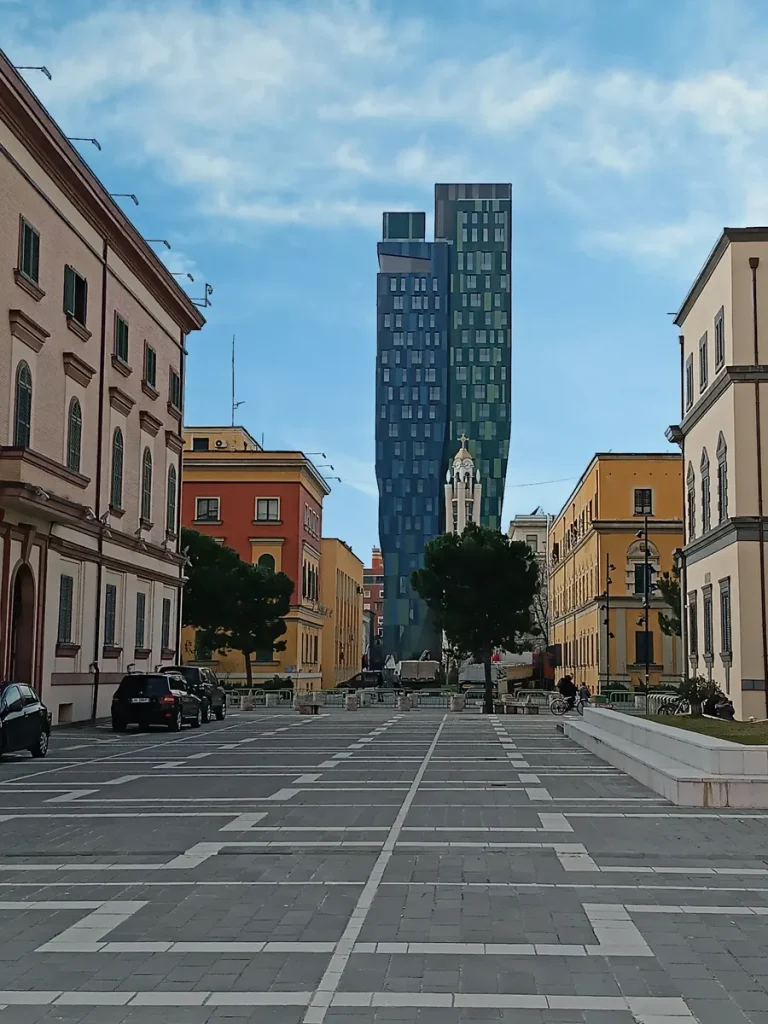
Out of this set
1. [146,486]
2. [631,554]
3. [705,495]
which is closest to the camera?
[705,495]

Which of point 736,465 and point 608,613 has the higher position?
point 736,465

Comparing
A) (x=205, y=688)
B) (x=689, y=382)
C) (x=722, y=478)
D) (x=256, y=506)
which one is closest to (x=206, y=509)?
(x=256, y=506)

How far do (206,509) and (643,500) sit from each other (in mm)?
26295

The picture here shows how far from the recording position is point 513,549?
58188 millimetres

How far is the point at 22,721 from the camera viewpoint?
22203 millimetres

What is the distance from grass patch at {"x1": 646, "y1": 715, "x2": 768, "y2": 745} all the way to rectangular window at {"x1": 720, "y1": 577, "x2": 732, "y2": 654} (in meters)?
12.7

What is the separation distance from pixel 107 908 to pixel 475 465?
145530 mm

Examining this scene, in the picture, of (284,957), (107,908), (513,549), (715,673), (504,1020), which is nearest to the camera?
(504,1020)

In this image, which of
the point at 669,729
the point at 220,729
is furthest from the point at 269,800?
the point at 220,729

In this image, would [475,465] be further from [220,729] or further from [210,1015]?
[210,1015]

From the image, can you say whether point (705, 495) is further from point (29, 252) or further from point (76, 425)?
point (29, 252)

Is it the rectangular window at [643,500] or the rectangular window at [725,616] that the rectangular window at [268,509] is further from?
the rectangular window at [725,616]

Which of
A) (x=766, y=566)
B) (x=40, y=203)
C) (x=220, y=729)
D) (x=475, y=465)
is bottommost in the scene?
(x=220, y=729)

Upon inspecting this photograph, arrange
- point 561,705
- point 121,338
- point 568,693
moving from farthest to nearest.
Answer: point 568,693, point 561,705, point 121,338
